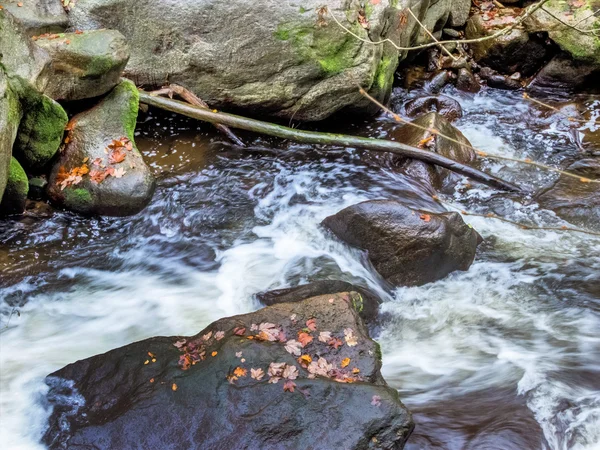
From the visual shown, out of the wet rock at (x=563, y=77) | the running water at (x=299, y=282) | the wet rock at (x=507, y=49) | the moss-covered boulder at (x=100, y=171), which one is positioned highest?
the wet rock at (x=507, y=49)

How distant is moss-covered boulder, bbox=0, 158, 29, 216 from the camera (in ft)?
18.1

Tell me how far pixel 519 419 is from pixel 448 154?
4233 millimetres

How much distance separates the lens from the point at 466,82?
9.86m

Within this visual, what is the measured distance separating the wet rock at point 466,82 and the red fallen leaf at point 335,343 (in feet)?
24.7

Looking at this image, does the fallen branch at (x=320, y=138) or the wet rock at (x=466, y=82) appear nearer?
the fallen branch at (x=320, y=138)

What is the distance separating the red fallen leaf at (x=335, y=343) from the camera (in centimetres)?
380

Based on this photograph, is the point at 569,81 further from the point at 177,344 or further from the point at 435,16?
the point at 177,344

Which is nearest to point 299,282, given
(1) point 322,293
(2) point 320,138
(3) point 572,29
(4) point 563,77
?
(1) point 322,293

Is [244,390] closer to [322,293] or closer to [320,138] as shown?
[322,293]

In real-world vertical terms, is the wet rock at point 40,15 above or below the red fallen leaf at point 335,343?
above

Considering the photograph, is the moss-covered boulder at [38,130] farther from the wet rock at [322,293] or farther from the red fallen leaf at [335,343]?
the red fallen leaf at [335,343]

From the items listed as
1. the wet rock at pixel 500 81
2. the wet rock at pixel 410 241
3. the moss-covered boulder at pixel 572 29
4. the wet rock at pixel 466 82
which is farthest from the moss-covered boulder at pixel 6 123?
the moss-covered boulder at pixel 572 29

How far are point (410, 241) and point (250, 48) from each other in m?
3.73

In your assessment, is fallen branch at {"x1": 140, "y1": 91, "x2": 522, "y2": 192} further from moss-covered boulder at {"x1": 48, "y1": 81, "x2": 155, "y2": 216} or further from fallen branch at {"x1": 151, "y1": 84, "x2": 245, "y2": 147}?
moss-covered boulder at {"x1": 48, "y1": 81, "x2": 155, "y2": 216}
